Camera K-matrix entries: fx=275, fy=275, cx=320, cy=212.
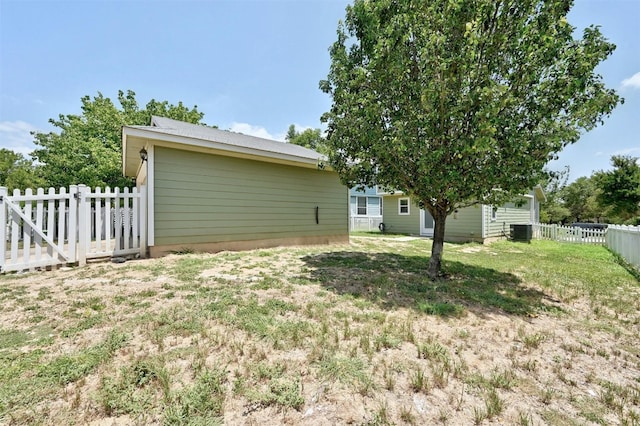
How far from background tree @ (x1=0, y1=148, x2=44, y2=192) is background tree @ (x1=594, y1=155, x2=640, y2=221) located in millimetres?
38868

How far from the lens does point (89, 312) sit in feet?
10.4

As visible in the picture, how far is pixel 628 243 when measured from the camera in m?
7.54

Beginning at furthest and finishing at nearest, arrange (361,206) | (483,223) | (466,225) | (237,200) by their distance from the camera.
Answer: (361,206) → (466,225) → (483,223) → (237,200)

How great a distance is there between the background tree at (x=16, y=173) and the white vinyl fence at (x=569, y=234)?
29.3 meters

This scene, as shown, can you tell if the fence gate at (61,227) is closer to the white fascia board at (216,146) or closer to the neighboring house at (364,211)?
the white fascia board at (216,146)

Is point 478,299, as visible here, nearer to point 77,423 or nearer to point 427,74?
point 427,74

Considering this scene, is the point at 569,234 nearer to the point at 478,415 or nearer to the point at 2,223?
the point at 478,415

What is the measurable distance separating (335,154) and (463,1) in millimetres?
3286

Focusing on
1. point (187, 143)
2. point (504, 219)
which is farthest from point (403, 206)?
point (187, 143)

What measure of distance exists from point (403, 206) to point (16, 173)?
961 inches

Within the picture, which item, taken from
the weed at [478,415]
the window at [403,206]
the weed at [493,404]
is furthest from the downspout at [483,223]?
the weed at [478,415]

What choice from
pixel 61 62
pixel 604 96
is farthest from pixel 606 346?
pixel 61 62

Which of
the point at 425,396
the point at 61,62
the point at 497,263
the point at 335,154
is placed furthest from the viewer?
the point at 61,62

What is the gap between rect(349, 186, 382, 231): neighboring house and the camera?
779 inches
